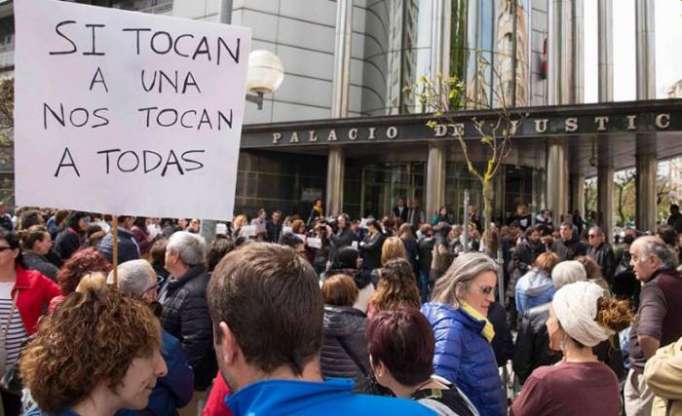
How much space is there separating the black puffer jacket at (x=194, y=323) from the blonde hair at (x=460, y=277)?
162cm

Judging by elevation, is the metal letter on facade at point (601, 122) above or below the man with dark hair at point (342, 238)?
above

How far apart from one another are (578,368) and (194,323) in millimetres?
2489

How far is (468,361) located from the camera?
3.25 meters

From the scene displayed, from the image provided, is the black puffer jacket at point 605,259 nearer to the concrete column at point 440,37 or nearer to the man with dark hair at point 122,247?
the man with dark hair at point 122,247

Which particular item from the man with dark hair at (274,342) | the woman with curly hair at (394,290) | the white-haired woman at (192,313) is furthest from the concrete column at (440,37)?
the man with dark hair at (274,342)

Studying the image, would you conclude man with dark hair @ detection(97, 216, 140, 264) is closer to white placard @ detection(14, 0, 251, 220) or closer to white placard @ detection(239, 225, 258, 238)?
white placard @ detection(14, 0, 251, 220)

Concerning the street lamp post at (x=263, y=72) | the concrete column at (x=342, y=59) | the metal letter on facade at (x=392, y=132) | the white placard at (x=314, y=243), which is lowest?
the white placard at (x=314, y=243)

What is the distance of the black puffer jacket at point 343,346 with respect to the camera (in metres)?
3.82

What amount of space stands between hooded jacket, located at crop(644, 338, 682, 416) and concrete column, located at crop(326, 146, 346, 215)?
20366 mm

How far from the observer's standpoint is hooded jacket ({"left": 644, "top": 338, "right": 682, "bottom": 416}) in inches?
115

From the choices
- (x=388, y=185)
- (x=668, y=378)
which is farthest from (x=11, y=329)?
(x=388, y=185)

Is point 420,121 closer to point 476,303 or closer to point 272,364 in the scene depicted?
point 476,303

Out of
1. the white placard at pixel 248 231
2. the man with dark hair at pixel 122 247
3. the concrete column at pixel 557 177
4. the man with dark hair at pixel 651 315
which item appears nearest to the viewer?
the man with dark hair at pixel 651 315

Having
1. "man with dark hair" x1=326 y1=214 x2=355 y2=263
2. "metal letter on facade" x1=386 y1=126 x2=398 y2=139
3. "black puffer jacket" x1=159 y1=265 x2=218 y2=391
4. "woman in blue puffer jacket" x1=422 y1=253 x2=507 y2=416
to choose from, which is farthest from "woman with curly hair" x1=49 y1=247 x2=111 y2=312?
"metal letter on facade" x1=386 y1=126 x2=398 y2=139
